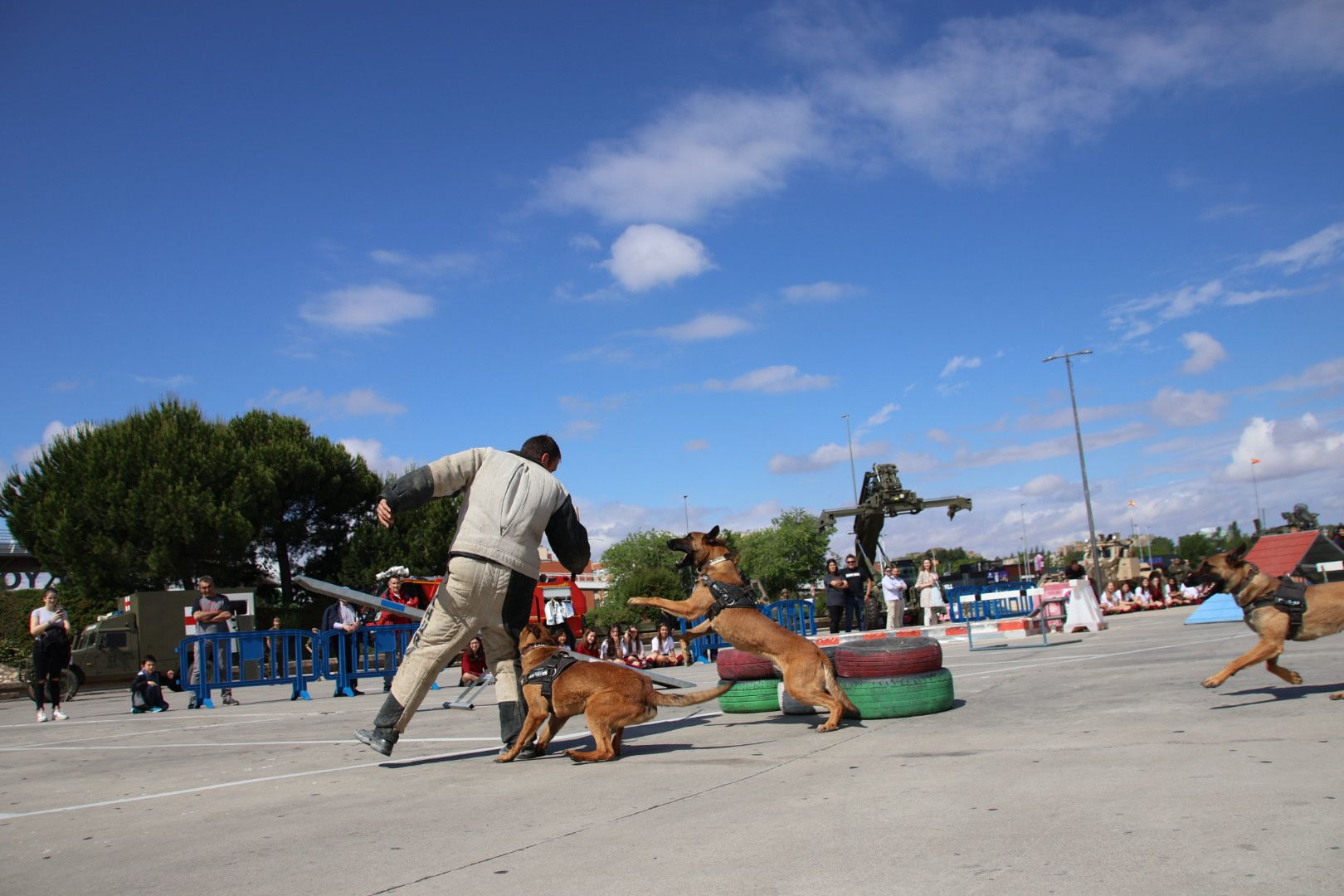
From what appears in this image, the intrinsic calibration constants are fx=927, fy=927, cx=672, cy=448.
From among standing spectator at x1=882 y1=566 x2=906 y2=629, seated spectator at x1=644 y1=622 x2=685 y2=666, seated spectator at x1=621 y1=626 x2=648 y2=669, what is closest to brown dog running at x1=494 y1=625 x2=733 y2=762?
seated spectator at x1=644 y1=622 x2=685 y2=666

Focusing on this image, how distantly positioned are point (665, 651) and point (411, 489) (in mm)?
15608

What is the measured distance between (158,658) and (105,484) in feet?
54.1

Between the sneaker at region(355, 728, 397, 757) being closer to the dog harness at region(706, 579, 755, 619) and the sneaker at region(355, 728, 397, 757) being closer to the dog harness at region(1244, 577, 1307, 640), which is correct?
the dog harness at region(706, 579, 755, 619)

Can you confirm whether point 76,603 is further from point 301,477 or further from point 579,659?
point 579,659

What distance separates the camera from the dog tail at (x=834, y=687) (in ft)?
21.9

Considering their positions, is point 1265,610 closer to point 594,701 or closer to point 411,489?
point 594,701

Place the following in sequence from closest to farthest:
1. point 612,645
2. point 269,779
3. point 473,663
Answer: point 269,779 < point 473,663 < point 612,645

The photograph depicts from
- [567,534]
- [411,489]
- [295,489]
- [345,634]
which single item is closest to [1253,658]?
[567,534]

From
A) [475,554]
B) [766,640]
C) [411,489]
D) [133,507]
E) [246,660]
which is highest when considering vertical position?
[133,507]

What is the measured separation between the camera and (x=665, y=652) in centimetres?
2061

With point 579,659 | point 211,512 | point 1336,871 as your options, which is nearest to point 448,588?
point 579,659

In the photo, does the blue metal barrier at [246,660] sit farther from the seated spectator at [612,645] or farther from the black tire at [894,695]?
the black tire at [894,695]

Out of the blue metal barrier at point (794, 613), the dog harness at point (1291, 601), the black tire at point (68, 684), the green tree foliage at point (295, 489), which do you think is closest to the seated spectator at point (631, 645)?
the blue metal barrier at point (794, 613)

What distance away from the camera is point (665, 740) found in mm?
6688
